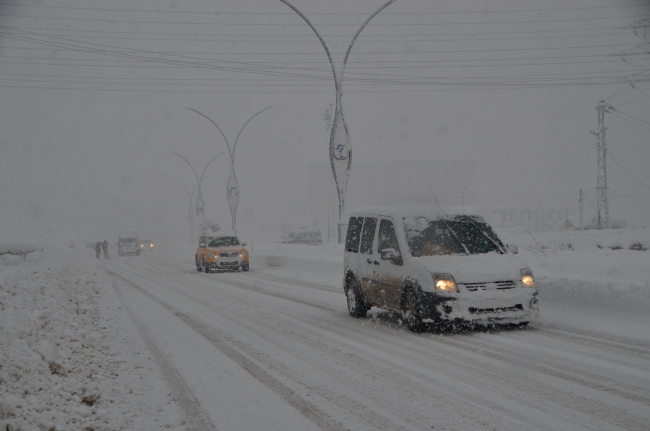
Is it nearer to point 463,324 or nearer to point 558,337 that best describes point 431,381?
point 558,337

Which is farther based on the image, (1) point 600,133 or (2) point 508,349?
(1) point 600,133

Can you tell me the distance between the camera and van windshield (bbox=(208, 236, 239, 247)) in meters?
27.4

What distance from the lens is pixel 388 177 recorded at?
123000 millimetres

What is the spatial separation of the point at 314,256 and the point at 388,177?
319ft

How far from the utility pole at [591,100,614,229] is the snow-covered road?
107 feet

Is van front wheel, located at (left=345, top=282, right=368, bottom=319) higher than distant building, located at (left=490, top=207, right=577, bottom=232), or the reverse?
distant building, located at (left=490, top=207, right=577, bottom=232)

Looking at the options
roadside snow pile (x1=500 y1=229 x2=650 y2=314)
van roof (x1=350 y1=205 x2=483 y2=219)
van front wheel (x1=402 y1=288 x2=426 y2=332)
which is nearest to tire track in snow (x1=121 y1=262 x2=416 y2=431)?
van front wheel (x1=402 y1=288 x2=426 y2=332)

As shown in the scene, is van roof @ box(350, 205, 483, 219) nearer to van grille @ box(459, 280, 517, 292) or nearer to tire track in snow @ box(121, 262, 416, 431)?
van grille @ box(459, 280, 517, 292)

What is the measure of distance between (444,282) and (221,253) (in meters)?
18.9

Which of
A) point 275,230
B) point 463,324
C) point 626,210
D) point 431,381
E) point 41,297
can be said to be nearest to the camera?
point 431,381

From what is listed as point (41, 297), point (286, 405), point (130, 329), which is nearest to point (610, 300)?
point (286, 405)

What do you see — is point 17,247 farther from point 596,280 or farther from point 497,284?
point 497,284

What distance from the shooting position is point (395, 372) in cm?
657

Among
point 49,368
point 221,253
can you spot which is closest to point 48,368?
point 49,368
